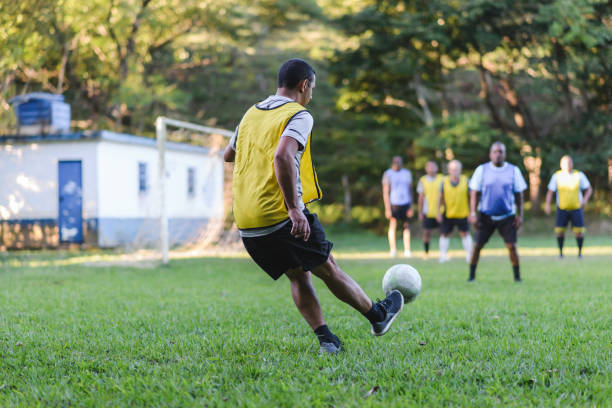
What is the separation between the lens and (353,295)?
4.99 meters

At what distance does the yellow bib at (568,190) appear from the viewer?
14789mm

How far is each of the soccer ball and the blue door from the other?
1654 cm

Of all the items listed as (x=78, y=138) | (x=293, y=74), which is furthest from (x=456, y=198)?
(x=78, y=138)

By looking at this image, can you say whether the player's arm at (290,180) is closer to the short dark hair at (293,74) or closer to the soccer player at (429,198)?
the short dark hair at (293,74)

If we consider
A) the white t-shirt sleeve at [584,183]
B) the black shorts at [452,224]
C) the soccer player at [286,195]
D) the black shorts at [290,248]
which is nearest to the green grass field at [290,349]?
the soccer player at [286,195]

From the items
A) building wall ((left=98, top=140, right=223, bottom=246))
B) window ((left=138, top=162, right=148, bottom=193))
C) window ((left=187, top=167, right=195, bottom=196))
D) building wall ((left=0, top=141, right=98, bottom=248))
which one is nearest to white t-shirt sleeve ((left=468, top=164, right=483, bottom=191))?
building wall ((left=98, top=140, right=223, bottom=246))

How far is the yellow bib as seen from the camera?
14.8 m

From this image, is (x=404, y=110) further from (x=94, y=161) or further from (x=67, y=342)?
(x=67, y=342)

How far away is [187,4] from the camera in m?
30.2

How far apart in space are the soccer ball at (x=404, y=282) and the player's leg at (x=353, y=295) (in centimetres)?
77

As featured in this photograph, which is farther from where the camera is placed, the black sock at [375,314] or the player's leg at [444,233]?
the player's leg at [444,233]

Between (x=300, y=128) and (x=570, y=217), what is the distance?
39.6ft

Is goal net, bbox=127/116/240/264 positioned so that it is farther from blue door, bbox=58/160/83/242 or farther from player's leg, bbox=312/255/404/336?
player's leg, bbox=312/255/404/336

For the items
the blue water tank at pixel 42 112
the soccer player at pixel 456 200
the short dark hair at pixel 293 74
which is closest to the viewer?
the short dark hair at pixel 293 74
